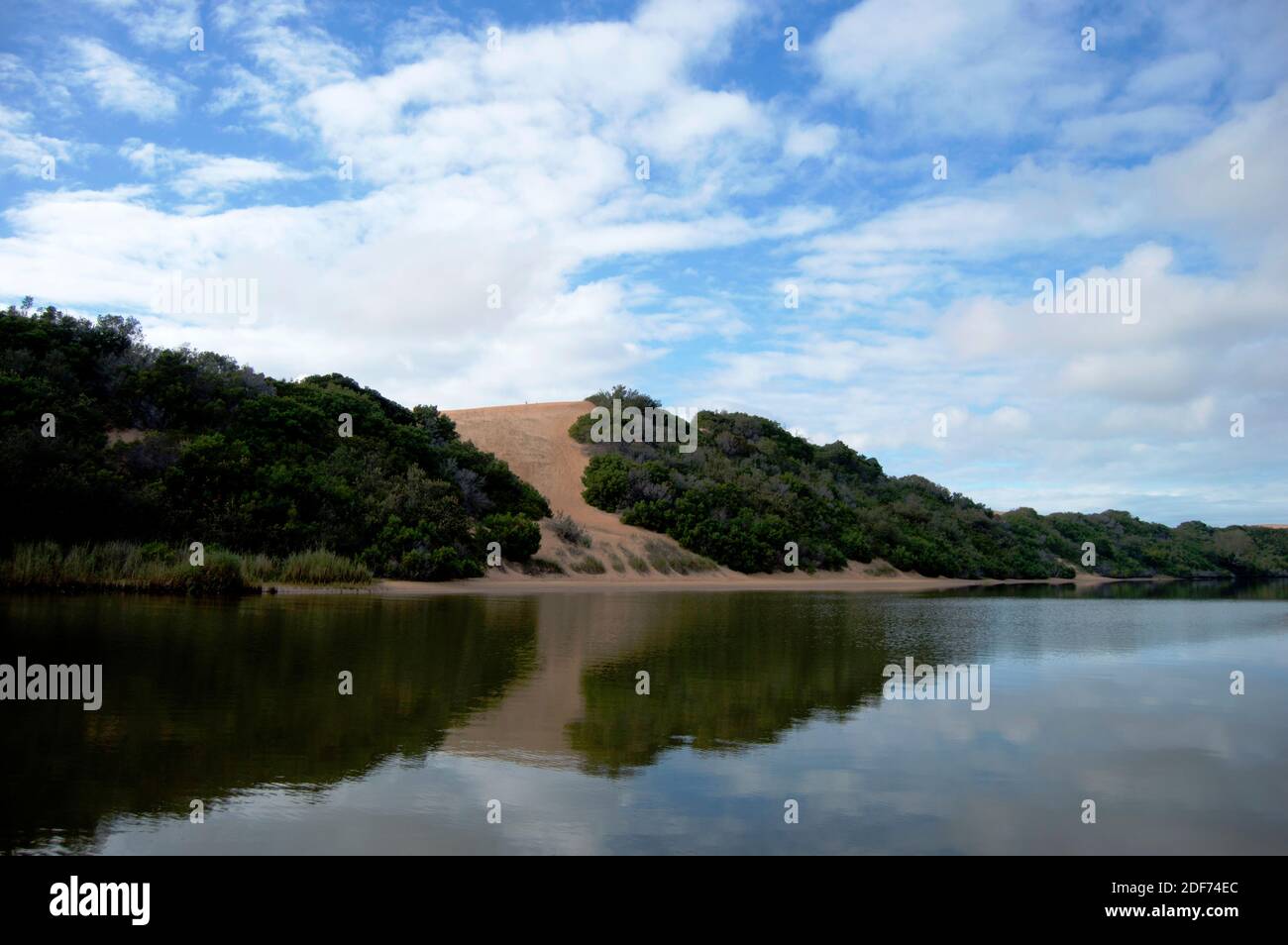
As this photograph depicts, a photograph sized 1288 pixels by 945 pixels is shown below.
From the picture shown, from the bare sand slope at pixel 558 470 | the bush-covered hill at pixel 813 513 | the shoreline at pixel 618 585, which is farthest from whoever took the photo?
the bush-covered hill at pixel 813 513

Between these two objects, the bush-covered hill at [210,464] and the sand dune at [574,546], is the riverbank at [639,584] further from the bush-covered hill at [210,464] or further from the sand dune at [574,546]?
the bush-covered hill at [210,464]

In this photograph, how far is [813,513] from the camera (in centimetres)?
5238

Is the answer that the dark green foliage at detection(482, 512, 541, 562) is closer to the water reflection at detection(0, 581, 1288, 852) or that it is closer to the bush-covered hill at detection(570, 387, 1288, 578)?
the bush-covered hill at detection(570, 387, 1288, 578)

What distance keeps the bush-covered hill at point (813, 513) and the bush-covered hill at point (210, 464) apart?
10745mm

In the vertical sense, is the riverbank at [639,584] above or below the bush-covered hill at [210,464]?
below

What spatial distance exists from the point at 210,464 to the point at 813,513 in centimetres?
3409

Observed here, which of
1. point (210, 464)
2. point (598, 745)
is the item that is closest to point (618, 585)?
point (210, 464)

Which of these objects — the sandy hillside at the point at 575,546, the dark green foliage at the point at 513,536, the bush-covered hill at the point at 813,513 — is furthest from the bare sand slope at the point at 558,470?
the dark green foliage at the point at 513,536

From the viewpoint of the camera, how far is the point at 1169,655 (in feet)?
56.5

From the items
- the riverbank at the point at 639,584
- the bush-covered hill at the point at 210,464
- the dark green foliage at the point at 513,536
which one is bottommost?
the riverbank at the point at 639,584

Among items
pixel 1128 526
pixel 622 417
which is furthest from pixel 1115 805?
pixel 1128 526

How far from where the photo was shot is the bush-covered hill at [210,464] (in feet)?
75.5

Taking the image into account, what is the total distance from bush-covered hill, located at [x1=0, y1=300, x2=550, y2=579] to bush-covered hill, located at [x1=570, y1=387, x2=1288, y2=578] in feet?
35.3

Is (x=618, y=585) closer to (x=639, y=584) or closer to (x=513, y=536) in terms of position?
(x=639, y=584)
